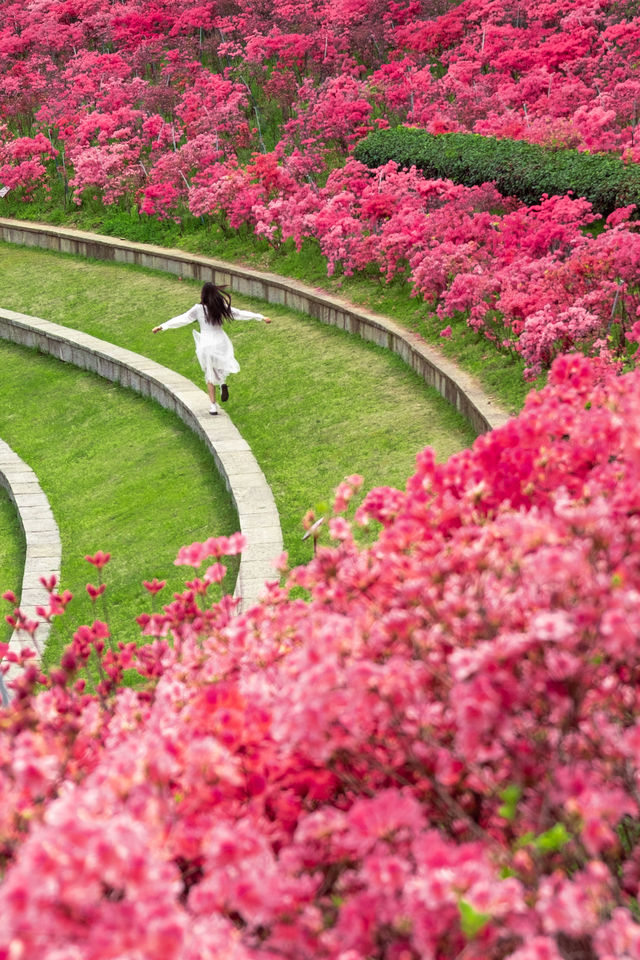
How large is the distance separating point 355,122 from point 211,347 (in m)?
9.00

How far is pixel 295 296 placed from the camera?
1461cm

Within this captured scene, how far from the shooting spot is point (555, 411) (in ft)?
13.0

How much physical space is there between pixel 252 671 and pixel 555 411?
1.50 metres

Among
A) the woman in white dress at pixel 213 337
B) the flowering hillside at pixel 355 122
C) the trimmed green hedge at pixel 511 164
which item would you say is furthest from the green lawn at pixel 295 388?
the trimmed green hedge at pixel 511 164

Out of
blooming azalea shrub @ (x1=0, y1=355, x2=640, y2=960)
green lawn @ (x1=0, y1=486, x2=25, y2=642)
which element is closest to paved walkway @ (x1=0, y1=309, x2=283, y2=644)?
green lawn @ (x1=0, y1=486, x2=25, y2=642)

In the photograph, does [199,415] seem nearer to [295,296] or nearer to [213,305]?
[213,305]

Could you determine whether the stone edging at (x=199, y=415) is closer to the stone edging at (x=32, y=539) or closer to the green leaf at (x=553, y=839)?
the stone edging at (x=32, y=539)

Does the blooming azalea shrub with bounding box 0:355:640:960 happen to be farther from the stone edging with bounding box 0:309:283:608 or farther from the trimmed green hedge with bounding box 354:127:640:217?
the trimmed green hedge with bounding box 354:127:640:217

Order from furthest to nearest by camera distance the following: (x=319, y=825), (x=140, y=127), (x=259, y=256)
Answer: (x=140, y=127) < (x=259, y=256) < (x=319, y=825)

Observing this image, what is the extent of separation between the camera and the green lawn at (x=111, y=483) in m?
8.85

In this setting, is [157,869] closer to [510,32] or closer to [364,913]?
[364,913]

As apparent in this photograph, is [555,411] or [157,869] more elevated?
[555,411]

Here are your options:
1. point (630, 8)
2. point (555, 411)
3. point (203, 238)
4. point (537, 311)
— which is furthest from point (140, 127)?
point (555, 411)

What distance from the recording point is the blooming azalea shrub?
213 cm
